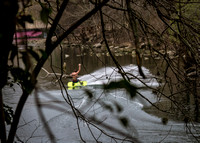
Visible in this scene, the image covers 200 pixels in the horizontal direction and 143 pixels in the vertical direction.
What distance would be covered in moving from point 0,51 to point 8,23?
0.17 m

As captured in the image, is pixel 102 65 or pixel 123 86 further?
pixel 102 65

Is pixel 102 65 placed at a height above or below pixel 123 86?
below

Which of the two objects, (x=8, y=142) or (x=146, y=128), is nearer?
(x=8, y=142)

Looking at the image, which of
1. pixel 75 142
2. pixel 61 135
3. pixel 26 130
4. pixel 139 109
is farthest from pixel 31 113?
pixel 139 109

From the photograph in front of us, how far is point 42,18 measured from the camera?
82 centimetres

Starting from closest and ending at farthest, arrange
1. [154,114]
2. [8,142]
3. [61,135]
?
1. [8,142]
2. [61,135]
3. [154,114]

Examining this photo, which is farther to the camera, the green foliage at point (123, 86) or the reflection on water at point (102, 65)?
the reflection on water at point (102, 65)

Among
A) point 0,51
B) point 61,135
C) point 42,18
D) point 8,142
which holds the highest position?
point 42,18

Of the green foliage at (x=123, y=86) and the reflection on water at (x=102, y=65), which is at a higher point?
the green foliage at (x=123, y=86)

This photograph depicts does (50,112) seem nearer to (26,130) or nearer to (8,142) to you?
(26,130)

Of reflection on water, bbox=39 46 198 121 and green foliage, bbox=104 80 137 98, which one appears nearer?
green foliage, bbox=104 80 137 98

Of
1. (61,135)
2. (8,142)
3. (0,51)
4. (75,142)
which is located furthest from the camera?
(61,135)

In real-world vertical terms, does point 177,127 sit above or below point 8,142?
below

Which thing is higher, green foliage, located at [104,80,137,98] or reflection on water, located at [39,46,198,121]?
green foliage, located at [104,80,137,98]
